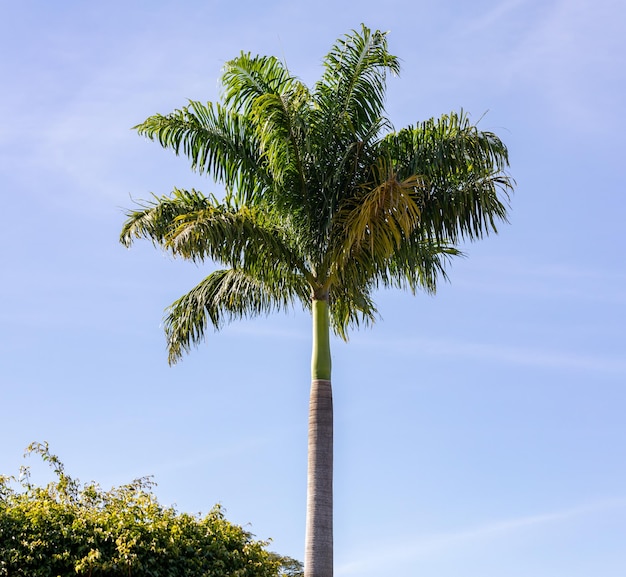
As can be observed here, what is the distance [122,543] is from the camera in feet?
39.6

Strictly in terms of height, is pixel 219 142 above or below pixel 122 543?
above

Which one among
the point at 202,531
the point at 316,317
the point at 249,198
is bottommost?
the point at 202,531

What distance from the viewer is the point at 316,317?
14.7 meters

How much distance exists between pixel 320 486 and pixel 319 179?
4.76 m

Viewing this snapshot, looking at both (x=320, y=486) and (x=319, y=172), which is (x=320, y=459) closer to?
(x=320, y=486)

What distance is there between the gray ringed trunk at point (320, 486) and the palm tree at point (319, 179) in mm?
31

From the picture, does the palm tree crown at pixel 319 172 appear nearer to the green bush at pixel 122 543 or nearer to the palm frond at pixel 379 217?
the palm frond at pixel 379 217

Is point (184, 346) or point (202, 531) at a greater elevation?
point (184, 346)

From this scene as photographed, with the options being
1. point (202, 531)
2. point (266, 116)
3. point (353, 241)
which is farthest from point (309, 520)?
point (266, 116)

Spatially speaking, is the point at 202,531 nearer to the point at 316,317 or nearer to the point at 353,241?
the point at 316,317

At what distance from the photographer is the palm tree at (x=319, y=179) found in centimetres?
1442

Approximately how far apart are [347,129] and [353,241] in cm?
214

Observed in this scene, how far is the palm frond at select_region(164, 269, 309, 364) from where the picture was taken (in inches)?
663

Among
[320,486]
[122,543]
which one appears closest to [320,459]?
[320,486]
